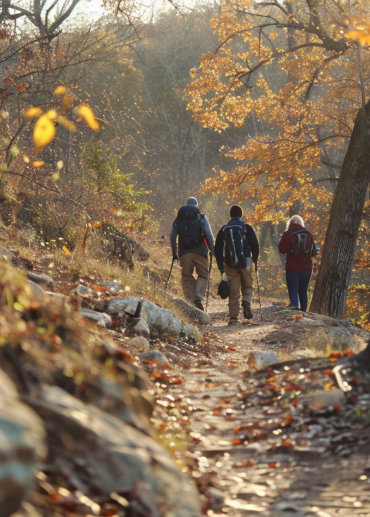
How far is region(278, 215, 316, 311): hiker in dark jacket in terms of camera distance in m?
14.2

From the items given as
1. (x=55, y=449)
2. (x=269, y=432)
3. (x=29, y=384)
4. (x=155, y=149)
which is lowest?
(x=269, y=432)

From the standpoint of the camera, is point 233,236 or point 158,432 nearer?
point 158,432

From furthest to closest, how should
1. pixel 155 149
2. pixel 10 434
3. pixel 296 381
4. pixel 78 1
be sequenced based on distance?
1. pixel 155 149
2. pixel 78 1
3. pixel 296 381
4. pixel 10 434

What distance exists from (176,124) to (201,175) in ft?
12.3

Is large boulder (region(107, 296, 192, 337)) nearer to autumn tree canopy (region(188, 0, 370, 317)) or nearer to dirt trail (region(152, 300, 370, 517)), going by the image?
dirt trail (region(152, 300, 370, 517))

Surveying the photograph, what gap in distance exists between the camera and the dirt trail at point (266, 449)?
4113 mm

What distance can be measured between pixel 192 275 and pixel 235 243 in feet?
4.56

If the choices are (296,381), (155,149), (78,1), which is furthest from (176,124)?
(296,381)

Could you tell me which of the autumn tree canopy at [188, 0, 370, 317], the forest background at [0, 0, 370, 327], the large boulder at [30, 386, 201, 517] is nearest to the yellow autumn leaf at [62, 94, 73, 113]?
the forest background at [0, 0, 370, 327]

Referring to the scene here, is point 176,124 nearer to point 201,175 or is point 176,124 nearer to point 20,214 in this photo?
point 201,175

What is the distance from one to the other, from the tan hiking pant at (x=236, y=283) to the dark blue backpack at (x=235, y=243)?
0.29 meters

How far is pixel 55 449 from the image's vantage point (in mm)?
3375

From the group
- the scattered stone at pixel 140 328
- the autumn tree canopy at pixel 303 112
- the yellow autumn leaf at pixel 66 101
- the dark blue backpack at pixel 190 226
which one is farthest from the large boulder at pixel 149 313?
the autumn tree canopy at pixel 303 112

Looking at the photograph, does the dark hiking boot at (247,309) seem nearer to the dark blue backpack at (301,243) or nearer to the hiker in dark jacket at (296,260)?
the hiker in dark jacket at (296,260)
